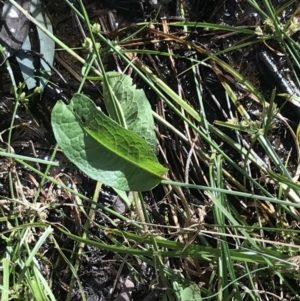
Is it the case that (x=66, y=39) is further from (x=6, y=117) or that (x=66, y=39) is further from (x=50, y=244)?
(x=50, y=244)

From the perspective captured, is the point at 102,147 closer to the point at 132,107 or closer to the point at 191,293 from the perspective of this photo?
the point at 132,107

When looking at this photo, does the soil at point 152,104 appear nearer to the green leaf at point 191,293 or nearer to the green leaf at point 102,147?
the green leaf at point 191,293

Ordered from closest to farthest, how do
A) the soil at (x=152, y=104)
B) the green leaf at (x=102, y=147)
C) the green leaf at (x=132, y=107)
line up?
the green leaf at (x=102, y=147)
the green leaf at (x=132, y=107)
the soil at (x=152, y=104)

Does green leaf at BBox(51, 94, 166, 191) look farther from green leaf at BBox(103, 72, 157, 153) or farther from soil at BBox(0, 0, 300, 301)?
soil at BBox(0, 0, 300, 301)

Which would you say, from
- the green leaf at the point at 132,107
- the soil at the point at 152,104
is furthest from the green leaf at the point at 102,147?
the soil at the point at 152,104

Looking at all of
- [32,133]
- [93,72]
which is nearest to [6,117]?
[32,133]

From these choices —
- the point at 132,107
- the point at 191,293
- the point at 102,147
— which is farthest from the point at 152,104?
the point at 191,293
